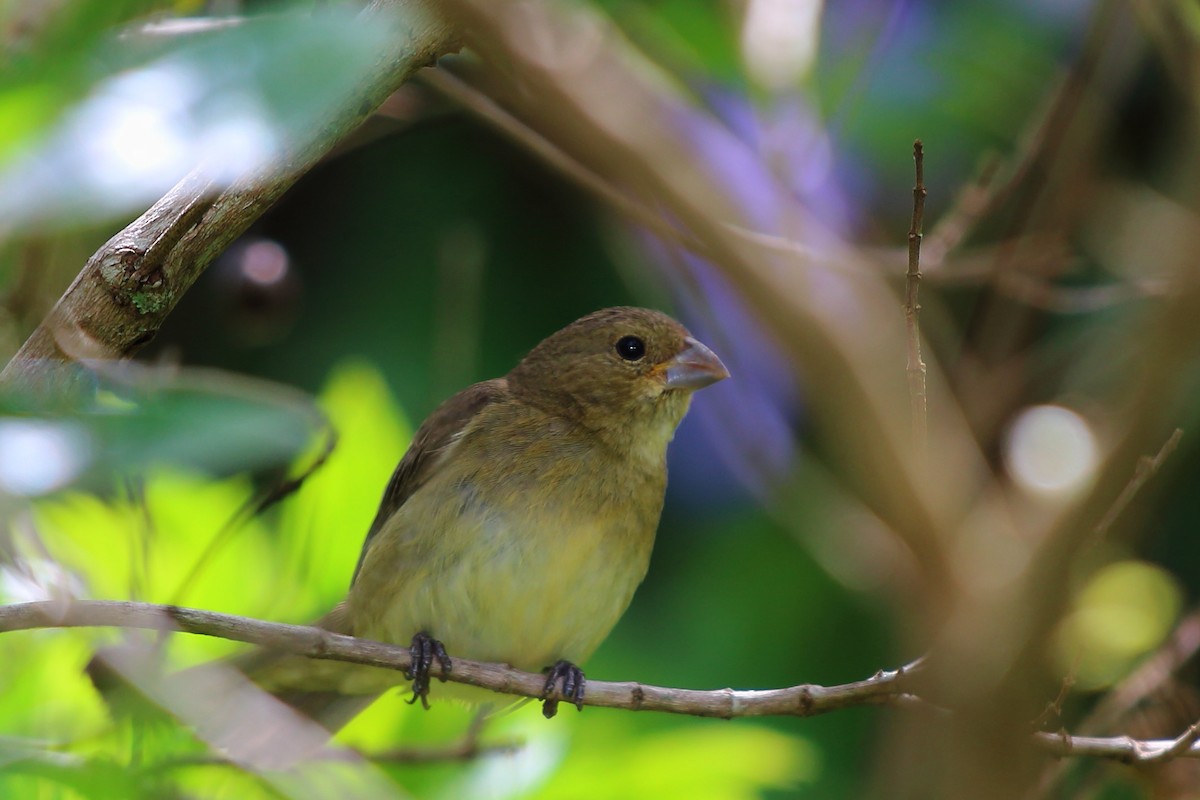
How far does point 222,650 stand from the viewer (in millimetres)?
4090

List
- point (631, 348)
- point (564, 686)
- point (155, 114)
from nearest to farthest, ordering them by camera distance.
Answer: point (155, 114)
point (564, 686)
point (631, 348)

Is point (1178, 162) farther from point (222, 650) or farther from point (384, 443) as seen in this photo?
point (222, 650)

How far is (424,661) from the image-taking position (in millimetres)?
3842

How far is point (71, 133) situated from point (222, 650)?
9.40 ft

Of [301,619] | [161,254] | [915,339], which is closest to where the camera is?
[915,339]

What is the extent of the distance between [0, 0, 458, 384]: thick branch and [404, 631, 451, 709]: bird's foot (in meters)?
1.39

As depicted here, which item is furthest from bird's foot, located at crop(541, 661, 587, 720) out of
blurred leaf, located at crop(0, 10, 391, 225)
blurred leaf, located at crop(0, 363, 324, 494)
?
blurred leaf, located at crop(0, 10, 391, 225)

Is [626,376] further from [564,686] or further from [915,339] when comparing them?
[915,339]

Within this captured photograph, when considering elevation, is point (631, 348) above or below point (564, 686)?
above

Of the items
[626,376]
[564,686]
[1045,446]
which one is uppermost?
[626,376]

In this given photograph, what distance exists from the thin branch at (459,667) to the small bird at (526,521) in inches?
7.8

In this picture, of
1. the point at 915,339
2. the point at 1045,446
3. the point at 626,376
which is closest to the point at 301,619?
the point at 626,376

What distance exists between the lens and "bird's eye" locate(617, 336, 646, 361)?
456cm

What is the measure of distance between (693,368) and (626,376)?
0.78 ft
